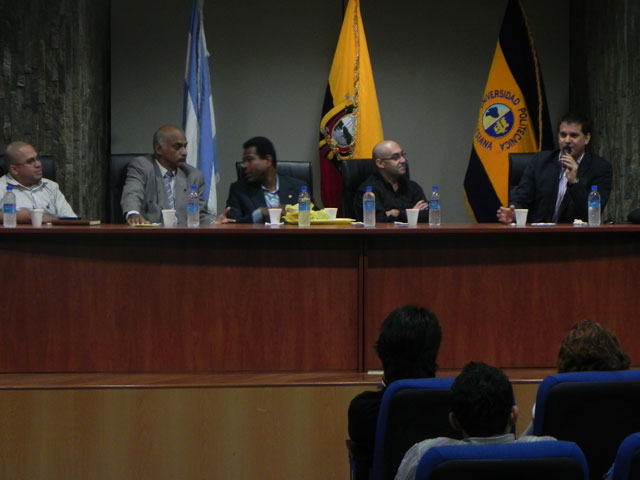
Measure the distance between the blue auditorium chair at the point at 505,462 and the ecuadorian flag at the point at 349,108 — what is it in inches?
203

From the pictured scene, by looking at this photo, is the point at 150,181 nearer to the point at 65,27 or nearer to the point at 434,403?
the point at 65,27

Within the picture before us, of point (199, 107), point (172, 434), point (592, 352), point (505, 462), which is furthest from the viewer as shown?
point (199, 107)

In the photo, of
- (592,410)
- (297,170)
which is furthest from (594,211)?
(592,410)

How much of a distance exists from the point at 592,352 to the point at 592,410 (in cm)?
24

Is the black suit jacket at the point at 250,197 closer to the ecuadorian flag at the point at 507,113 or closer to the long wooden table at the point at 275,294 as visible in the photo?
the long wooden table at the point at 275,294

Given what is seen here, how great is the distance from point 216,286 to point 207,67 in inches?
119

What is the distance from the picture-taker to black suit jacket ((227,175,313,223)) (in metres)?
5.73

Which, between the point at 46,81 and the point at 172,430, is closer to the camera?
the point at 172,430

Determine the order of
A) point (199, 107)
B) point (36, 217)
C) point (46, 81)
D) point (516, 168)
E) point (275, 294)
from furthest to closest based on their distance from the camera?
point (199, 107) → point (46, 81) → point (516, 168) → point (36, 217) → point (275, 294)

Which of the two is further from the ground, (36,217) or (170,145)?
(170,145)

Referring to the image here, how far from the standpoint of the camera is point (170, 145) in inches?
213

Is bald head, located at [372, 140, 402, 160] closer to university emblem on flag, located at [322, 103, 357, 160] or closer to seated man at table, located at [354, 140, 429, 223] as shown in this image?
seated man at table, located at [354, 140, 429, 223]

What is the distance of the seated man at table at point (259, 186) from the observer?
18.6 feet

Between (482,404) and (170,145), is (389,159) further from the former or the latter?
(482,404)
